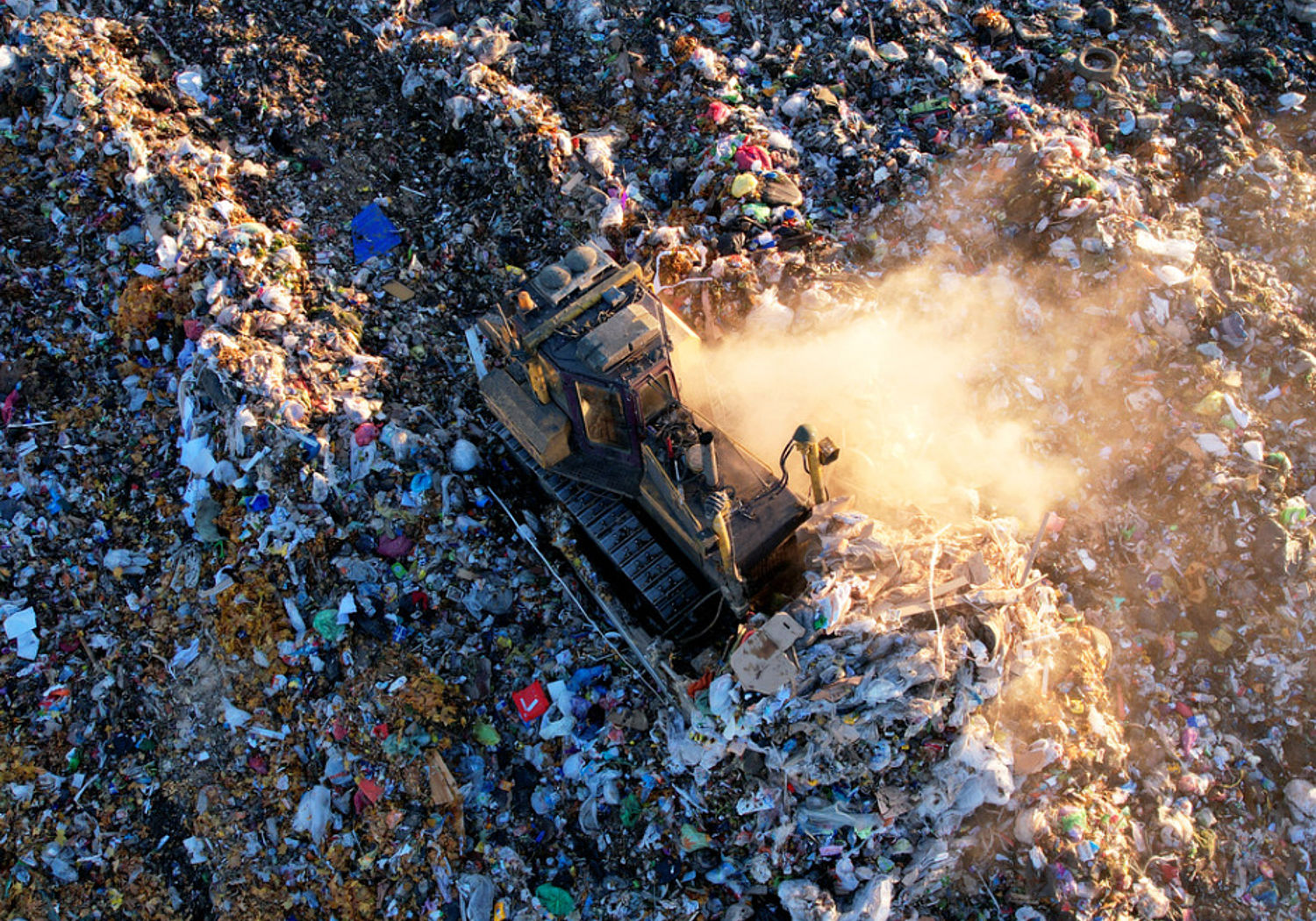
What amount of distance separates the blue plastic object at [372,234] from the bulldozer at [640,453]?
2435mm

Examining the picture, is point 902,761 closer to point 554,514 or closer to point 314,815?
point 554,514

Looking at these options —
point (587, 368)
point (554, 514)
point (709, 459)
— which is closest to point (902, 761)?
Result: point (709, 459)

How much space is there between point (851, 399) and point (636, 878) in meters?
4.44

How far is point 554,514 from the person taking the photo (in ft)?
24.5

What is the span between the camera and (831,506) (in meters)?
6.62

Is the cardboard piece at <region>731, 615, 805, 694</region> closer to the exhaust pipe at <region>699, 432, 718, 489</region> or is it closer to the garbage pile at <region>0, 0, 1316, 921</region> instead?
the garbage pile at <region>0, 0, 1316, 921</region>

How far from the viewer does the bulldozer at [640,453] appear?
20.8ft

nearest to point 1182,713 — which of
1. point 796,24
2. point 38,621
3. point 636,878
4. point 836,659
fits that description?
point 836,659

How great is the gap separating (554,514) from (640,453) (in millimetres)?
1203

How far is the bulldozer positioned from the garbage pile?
453 millimetres

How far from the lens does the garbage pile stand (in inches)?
236

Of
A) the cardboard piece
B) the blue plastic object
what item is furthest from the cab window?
the blue plastic object

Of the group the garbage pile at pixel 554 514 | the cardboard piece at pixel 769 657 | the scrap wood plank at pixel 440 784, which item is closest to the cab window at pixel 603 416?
the garbage pile at pixel 554 514

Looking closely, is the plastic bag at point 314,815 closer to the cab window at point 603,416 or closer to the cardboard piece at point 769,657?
the cardboard piece at point 769,657
